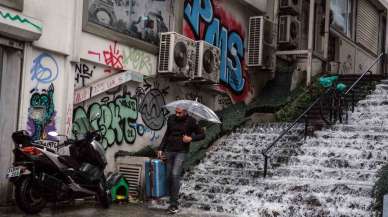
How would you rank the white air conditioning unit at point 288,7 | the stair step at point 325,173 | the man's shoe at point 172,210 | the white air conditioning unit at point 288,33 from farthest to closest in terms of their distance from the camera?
the white air conditioning unit at point 288,7 < the white air conditioning unit at point 288,33 < the stair step at point 325,173 < the man's shoe at point 172,210

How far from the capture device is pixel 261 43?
16.4 metres

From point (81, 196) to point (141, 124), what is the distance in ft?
12.0

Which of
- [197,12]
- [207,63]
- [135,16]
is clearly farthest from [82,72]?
[197,12]

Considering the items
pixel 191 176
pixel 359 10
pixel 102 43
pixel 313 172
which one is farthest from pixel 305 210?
pixel 359 10

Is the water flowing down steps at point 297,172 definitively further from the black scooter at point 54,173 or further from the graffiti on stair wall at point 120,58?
the graffiti on stair wall at point 120,58

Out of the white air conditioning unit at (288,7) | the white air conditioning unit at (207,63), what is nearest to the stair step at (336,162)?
the white air conditioning unit at (207,63)

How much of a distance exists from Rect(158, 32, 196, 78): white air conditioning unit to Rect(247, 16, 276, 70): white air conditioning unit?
13.0 ft

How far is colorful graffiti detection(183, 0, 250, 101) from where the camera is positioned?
46.8 feet

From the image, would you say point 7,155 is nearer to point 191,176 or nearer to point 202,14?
point 191,176

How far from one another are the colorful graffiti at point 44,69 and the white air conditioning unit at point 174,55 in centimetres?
308

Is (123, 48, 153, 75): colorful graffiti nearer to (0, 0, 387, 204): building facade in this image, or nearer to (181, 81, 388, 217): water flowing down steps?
(0, 0, 387, 204): building facade

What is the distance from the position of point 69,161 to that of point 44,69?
196 centimetres

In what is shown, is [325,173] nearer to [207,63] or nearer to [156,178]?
[156,178]

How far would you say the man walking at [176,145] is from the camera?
9102mm
